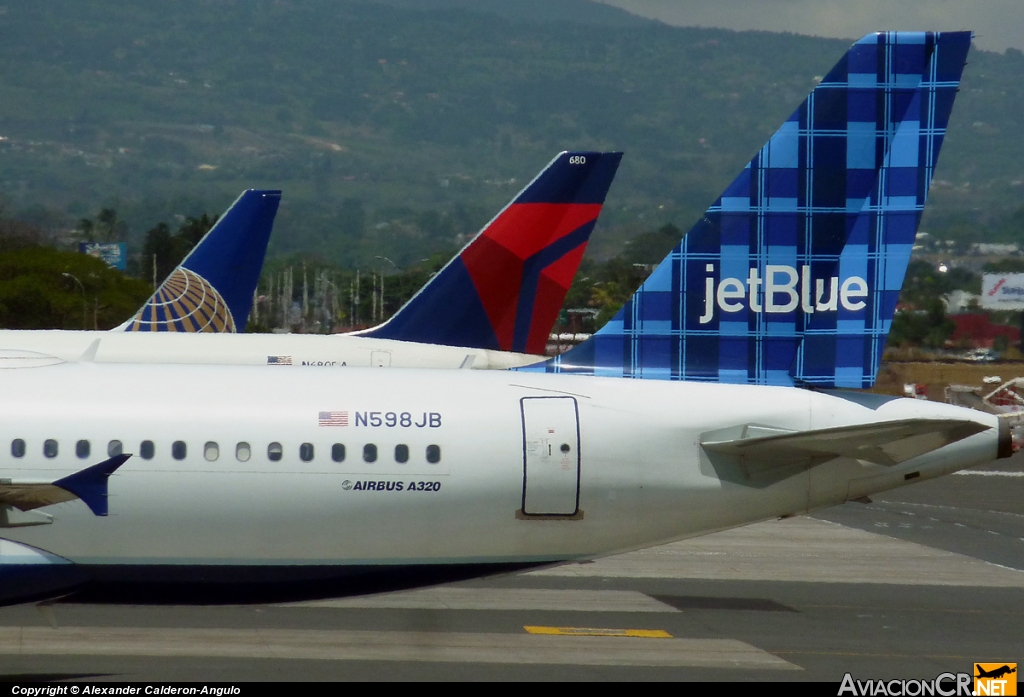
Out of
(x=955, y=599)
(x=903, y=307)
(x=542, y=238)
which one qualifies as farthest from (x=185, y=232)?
(x=955, y=599)

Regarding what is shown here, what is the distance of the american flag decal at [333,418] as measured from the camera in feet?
53.7

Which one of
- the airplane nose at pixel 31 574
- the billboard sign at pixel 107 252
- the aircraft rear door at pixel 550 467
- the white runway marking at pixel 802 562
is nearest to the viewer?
the airplane nose at pixel 31 574

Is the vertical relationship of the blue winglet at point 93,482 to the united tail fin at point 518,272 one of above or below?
below

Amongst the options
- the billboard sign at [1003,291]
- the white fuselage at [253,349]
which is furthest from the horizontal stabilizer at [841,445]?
the billboard sign at [1003,291]

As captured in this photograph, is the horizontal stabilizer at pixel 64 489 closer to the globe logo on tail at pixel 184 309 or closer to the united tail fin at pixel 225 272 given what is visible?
the globe logo on tail at pixel 184 309

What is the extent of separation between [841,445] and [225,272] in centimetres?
2504

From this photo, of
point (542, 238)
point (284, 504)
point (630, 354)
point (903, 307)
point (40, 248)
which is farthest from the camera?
point (903, 307)

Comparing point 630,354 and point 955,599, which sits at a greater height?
point 630,354

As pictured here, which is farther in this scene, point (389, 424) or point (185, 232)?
point (185, 232)

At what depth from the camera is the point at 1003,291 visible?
11519cm

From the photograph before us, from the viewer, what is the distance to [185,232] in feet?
445

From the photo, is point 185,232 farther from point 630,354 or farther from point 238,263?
point 630,354

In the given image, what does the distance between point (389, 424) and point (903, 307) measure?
124782mm

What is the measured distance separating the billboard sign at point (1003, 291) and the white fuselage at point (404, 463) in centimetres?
9218
